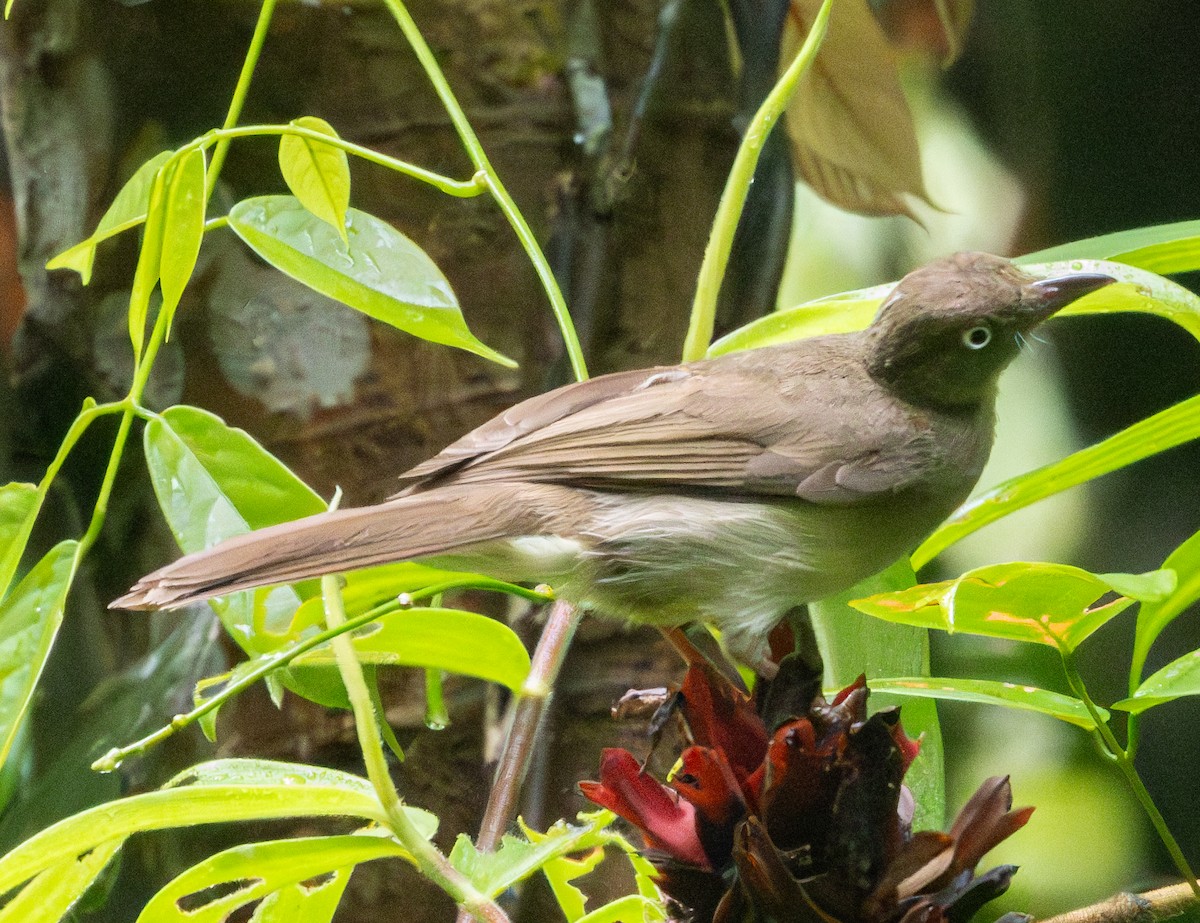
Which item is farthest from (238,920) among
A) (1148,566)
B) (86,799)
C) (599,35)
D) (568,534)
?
(1148,566)

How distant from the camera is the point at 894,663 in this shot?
3.66 ft

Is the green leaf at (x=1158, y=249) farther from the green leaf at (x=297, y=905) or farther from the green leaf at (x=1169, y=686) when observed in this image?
the green leaf at (x=297, y=905)

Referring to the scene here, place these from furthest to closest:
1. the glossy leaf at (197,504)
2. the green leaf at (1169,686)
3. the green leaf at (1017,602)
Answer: the glossy leaf at (197,504), the green leaf at (1169,686), the green leaf at (1017,602)

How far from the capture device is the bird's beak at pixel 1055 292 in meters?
1.01

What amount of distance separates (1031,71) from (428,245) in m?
1.40

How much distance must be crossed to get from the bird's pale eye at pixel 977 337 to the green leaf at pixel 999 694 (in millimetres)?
372

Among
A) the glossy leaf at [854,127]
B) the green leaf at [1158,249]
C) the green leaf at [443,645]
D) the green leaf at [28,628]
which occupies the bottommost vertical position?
the green leaf at [28,628]

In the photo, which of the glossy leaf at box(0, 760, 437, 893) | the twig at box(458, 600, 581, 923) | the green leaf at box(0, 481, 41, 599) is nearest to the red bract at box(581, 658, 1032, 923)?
the glossy leaf at box(0, 760, 437, 893)

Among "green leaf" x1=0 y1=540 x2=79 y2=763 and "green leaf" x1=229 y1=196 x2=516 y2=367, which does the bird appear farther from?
"green leaf" x1=0 y1=540 x2=79 y2=763

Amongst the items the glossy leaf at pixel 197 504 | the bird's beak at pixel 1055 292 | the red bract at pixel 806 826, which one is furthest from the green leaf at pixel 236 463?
the bird's beak at pixel 1055 292

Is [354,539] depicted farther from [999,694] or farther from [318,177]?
[999,694]

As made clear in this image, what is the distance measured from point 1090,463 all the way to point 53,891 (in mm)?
997

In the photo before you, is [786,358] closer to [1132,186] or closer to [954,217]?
[954,217]

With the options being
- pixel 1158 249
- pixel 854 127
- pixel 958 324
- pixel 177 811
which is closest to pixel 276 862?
pixel 177 811
